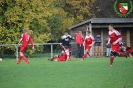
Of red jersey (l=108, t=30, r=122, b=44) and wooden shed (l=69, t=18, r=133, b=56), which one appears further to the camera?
wooden shed (l=69, t=18, r=133, b=56)

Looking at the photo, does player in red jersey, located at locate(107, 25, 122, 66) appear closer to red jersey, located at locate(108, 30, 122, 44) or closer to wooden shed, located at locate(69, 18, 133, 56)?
red jersey, located at locate(108, 30, 122, 44)

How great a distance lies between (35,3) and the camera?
42.6m

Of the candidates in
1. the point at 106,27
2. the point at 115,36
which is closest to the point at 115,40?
the point at 115,36

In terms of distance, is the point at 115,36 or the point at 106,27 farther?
the point at 106,27

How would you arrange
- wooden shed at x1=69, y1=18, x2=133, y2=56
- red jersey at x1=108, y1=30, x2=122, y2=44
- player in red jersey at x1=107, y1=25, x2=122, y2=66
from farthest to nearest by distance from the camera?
wooden shed at x1=69, y1=18, x2=133, y2=56, red jersey at x1=108, y1=30, x2=122, y2=44, player in red jersey at x1=107, y1=25, x2=122, y2=66

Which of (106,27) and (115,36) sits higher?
(106,27)

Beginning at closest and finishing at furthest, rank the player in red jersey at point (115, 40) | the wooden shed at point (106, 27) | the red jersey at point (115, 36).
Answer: the player in red jersey at point (115, 40) < the red jersey at point (115, 36) < the wooden shed at point (106, 27)

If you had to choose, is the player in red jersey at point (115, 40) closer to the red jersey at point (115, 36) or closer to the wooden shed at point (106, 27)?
the red jersey at point (115, 36)

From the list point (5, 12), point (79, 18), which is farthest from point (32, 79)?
point (79, 18)

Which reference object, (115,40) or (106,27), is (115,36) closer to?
(115,40)

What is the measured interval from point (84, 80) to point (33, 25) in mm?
28905

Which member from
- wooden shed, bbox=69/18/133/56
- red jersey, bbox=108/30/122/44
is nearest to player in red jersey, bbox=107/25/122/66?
red jersey, bbox=108/30/122/44

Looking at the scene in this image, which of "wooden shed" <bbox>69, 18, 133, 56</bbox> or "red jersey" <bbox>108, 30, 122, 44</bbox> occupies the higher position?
"wooden shed" <bbox>69, 18, 133, 56</bbox>

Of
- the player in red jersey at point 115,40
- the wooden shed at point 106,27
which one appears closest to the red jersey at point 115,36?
the player in red jersey at point 115,40
